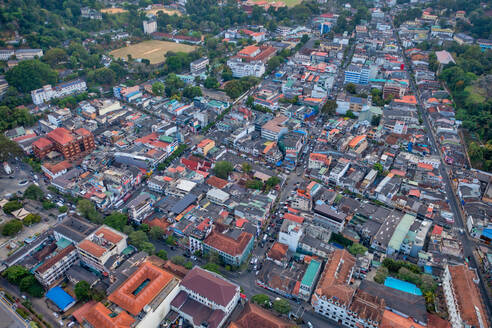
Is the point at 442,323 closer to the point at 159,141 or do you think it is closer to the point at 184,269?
the point at 184,269

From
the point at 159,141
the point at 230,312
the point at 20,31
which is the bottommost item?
the point at 230,312

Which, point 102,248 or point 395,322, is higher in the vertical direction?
point 102,248

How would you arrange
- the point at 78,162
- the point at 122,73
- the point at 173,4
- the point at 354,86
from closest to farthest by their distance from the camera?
1. the point at 78,162
2. the point at 354,86
3. the point at 122,73
4. the point at 173,4

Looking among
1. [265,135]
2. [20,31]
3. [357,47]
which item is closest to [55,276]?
[265,135]

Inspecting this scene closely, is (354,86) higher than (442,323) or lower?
higher

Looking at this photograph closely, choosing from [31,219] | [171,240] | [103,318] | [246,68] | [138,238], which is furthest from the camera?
[246,68]

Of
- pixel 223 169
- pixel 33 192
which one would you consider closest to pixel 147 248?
pixel 223 169

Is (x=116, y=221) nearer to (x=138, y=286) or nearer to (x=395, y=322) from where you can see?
(x=138, y=286)
